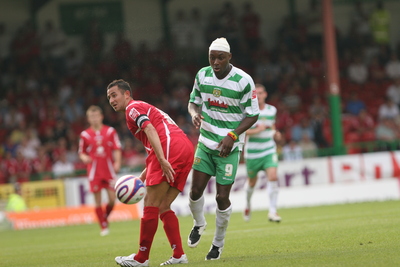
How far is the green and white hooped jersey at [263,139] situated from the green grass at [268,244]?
1.37m

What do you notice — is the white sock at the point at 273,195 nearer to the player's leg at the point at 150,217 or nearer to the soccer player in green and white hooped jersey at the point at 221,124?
the soccer player in green and white hooped jersey at the point at 221,124

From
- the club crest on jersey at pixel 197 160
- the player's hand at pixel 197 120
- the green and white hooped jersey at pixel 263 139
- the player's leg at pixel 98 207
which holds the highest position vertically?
the player's hand at pixel 197 120

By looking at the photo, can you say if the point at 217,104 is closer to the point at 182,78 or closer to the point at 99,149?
the point at 99,149

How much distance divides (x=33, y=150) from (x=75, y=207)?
3.56m

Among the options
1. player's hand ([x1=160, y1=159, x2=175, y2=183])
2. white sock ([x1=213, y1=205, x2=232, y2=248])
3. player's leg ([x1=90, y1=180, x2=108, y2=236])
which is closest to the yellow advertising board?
player's leg ([x1=90, y1=180, x2=108, y2=236])

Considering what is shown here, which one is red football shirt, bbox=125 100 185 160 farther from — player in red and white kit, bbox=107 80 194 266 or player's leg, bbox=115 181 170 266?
player's leg, bbox=115 181 170 266

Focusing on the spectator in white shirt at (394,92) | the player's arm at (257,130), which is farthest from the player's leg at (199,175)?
the spectator in white shirt at (394,92)

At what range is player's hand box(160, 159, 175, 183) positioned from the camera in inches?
298

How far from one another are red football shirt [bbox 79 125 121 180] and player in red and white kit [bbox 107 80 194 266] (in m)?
7.38

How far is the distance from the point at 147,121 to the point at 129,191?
2.53 feet

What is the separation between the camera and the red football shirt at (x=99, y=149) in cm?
1530

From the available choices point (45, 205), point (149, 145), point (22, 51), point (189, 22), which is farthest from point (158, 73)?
point (149, 145)

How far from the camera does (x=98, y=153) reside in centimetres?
1541

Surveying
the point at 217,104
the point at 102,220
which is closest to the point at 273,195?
the point at 102,220
